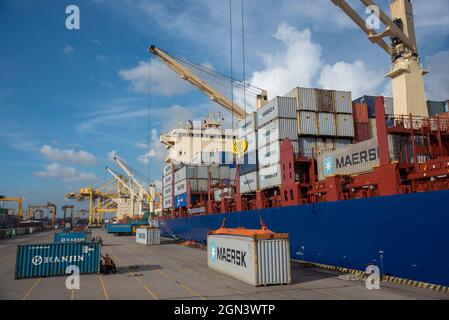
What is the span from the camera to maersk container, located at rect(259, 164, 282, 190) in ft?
96.8

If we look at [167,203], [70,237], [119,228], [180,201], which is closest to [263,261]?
[70,237]

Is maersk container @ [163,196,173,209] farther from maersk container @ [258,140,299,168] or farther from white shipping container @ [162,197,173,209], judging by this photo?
maersk container @ [258,140,299,168]

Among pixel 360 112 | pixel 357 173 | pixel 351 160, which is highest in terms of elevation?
A: pixel 360 112

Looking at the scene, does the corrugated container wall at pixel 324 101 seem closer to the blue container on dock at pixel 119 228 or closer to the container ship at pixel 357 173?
the container ship at pixel 357 173

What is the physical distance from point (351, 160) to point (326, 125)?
24.6ft

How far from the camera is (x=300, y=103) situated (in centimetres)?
2961

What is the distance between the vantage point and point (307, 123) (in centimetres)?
2952

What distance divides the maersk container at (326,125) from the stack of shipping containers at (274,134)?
228cm

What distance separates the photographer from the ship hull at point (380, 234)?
15383 mm

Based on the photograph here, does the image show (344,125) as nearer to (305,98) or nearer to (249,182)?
(305,98)

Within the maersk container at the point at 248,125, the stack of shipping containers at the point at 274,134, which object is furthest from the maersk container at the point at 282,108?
the maersk container at the point at 248,125

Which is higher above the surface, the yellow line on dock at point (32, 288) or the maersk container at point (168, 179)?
the maersk container at point (168, 179)

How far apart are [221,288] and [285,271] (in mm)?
3501
